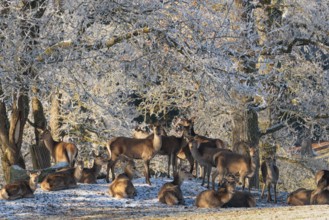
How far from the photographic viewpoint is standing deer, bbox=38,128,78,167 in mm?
17625

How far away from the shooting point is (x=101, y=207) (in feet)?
46.4

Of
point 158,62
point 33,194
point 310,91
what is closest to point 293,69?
point 310,91

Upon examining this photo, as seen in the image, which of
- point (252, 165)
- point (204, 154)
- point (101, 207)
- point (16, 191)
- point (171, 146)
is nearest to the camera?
point (101, 207)

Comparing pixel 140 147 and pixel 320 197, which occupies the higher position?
pixel 140 147

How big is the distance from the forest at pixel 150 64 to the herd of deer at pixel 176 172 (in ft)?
3.39

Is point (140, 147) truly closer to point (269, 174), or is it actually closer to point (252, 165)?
point (252, 165)

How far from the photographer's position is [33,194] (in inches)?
579

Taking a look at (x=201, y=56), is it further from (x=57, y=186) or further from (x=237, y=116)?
(x=237, y=116)

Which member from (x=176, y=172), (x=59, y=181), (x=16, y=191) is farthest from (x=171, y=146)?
(x=16, y=191)

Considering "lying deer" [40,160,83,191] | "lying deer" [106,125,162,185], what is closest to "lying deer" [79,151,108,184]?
"lying deer" [106,125,162,185]

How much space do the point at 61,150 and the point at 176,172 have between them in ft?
10.1

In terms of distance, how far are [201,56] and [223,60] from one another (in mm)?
444

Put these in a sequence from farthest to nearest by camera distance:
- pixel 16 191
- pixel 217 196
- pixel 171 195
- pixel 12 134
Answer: pixel 12 134, pixel 217 196, pixel 171 195, pixel 16 191

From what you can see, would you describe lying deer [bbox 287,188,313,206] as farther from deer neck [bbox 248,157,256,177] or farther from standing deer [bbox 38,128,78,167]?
standing deer [bbox 38,128,78,167]
